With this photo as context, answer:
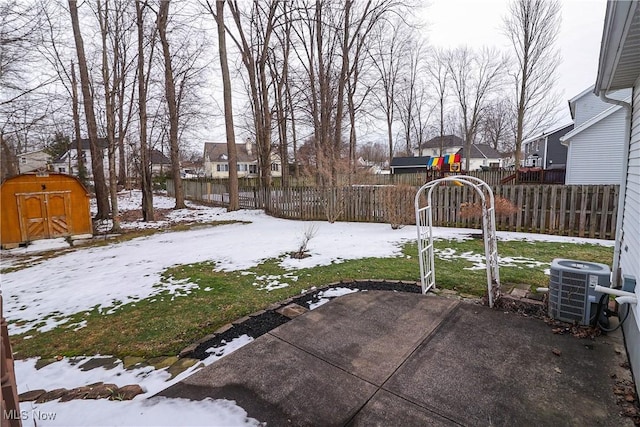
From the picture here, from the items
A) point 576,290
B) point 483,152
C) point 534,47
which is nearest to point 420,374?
point 576,290

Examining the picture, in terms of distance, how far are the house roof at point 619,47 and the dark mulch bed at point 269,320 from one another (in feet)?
10.4

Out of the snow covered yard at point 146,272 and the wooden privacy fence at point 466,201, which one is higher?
the wooden privacy fence at point 466,201

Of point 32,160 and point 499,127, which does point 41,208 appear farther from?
point 499,127

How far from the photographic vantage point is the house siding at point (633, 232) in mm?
2436

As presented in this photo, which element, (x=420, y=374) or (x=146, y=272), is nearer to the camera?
(x=420, y=374)

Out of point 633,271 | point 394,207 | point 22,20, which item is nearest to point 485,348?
point 633,271

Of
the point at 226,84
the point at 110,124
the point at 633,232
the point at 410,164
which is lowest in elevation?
the point at 633,232

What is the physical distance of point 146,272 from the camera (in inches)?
224

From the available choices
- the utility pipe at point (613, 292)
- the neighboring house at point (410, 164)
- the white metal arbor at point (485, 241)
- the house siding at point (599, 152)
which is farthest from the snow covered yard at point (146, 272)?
the neighboring house at point (410, 164)

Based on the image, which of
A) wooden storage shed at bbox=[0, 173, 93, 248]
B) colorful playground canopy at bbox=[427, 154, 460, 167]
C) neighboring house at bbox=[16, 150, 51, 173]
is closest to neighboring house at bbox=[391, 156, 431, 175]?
colorful playground canopy at bbox=[427, 154, 460, 167]

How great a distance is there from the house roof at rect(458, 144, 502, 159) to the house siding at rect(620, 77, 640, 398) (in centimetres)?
4822

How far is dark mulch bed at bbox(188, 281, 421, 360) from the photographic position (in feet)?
10.1

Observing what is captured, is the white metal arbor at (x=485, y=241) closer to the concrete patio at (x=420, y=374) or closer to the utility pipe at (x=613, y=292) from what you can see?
the concrete patio at (x=420, y=374)

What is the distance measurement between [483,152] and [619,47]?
53517mm
